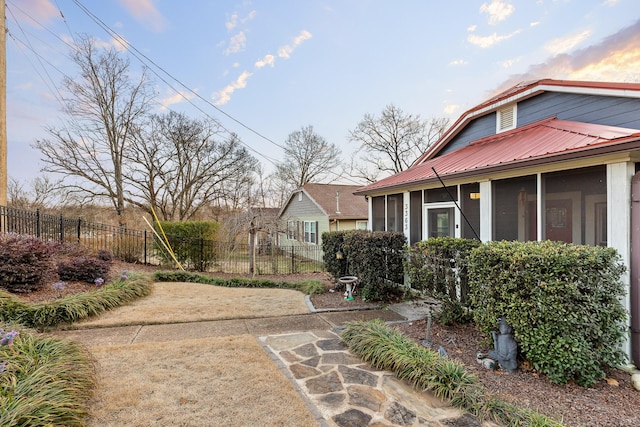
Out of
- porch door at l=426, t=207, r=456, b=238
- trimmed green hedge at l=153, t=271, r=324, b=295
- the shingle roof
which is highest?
the shingle roof

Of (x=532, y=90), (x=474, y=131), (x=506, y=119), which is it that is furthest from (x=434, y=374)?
(x=474, y=131)

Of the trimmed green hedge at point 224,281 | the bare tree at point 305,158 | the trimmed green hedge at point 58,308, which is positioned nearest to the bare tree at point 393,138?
the bare tree at point 305,158

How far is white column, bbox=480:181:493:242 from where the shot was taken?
5.14m

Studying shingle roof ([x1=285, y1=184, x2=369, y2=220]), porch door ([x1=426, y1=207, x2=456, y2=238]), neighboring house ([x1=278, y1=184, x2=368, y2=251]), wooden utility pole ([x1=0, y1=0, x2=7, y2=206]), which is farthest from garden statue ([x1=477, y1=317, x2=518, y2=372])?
shingle roof ([x1=285, y1=184, x2=369, y2=220])

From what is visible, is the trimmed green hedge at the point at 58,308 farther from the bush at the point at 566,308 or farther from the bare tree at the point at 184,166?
the bare tree at the point at 184,166

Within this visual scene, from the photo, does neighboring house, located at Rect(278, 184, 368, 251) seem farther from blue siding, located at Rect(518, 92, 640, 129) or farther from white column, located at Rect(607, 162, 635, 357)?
white column, located at Rect(607, 162, 635, 357)

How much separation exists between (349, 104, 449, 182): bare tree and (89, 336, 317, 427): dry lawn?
2317 centimetres

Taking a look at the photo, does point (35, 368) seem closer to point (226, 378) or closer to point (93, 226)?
point (226, 378)

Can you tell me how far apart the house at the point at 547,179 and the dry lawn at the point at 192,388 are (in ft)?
12.3

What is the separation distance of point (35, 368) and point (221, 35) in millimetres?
10539

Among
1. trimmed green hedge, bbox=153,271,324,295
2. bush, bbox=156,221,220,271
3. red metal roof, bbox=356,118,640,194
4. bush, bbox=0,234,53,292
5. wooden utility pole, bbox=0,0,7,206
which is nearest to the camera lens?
red metal roof, bbox=356,118,640,194

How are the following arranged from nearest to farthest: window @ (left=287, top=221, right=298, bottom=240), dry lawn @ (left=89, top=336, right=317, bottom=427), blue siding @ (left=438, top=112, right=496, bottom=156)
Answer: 1. dry lawn @ (left=89, top=336, right=317, bottom=427)
2. blue siding @ (left=438, top=112, right=496, bottom=156)
3. window @ (left=287, top=221, right=298, bottom=240)

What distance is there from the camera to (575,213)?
401 cm

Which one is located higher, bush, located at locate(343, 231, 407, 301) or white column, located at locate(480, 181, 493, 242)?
white column, located at locate(480, 181, 493, 242)
